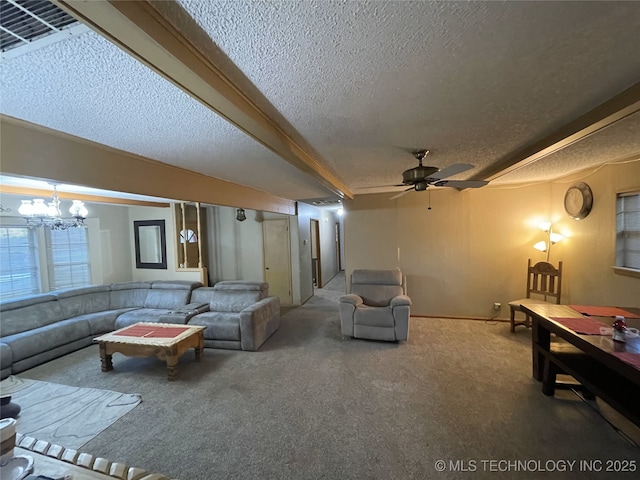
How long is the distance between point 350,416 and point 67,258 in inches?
207

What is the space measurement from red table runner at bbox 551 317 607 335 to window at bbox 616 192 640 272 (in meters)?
1.12

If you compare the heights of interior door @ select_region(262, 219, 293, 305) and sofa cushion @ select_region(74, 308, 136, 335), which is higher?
interior door @ select_region(262, 219, 293, 305)

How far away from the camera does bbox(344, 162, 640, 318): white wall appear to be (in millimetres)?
3527

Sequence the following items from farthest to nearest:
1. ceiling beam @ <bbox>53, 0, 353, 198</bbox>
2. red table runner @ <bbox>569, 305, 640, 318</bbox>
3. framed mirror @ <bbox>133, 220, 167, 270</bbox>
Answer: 1. framed mirror @ <bbox>133, 220, 167, 270</bbox>
2. red table runner @ <bbox>569, 305, 640, 318</bbox>
3. ceiling beam @ <bbox>53, 0, 353, 198</bbox>

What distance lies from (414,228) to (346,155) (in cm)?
273

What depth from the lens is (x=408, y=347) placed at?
3363mm

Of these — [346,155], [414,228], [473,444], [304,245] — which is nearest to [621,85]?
[346,155]

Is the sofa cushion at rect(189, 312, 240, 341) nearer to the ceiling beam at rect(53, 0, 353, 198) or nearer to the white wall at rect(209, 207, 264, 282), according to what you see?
the white wall at rect(209, 207, 264, 282)

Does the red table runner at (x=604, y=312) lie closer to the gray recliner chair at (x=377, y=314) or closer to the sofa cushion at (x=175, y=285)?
the gray recliner chair at (x=377, y=314)

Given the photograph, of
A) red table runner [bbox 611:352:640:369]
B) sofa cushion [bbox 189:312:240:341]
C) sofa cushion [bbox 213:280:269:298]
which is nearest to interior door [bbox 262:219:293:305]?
sofa cushion [bbox 213:280:269:298]

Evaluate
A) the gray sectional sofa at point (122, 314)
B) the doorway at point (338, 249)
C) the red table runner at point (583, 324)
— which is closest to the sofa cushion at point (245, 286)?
the gray sectional sofa at point (122, 314)

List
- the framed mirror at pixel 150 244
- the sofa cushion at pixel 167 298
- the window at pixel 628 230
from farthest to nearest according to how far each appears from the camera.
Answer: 1. the framed mirror at pixel 150 244
2. the sofa cushion at pixel 167 298
3. the window at pixel 628 230

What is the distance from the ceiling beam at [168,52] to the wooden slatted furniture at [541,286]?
411 cm

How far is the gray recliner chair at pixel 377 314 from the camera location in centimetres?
346
